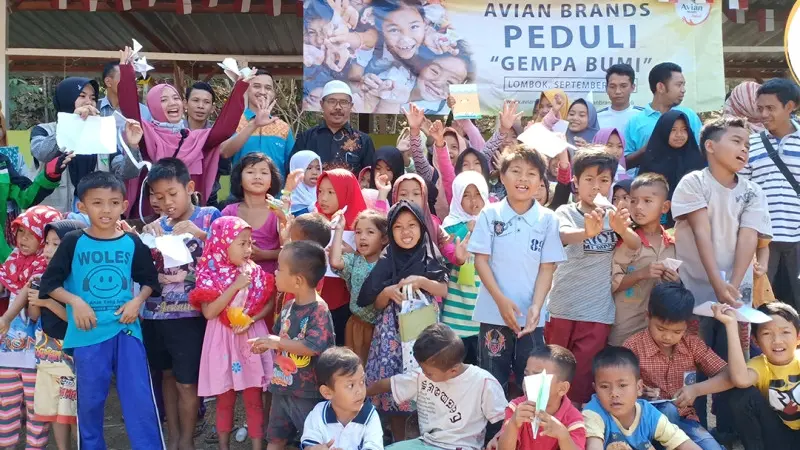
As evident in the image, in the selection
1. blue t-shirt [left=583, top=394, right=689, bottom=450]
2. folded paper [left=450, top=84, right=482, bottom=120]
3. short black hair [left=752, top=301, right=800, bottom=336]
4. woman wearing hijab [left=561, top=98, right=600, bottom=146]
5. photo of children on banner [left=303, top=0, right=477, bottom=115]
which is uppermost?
photo of children on banner [left=303, top=0, right=477, bottom=115]

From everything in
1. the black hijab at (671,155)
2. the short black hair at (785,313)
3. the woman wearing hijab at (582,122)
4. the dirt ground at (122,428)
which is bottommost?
the dirt ground at (122,428)

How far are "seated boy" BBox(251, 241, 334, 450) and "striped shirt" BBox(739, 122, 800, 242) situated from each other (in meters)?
2.58

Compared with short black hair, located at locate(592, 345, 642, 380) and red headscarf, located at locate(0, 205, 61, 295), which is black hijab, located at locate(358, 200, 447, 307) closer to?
short black hair, located at locate(592, 345, 642, 380)

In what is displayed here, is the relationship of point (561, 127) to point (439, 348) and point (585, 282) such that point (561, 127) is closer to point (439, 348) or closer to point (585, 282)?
point (585, 282)

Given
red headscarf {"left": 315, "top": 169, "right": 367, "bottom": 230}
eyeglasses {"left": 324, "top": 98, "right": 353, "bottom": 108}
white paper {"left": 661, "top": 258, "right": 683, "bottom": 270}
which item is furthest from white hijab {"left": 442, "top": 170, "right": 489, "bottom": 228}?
eyeglasses {"left": 324, "top": 98, "right": 353, "bottom": 108}

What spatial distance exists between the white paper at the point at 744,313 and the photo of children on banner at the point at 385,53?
3340 millimetres

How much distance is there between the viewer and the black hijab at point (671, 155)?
4.96 metres

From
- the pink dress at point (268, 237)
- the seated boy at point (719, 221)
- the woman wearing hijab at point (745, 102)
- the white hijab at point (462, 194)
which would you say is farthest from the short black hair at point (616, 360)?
the woman wearing hijab at point (745, 102)

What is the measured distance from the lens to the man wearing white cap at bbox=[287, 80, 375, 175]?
18.1 feet

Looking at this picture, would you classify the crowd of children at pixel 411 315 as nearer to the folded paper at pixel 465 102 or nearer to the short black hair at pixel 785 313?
the short black hair at pixel 785 313

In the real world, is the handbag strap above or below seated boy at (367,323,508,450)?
above

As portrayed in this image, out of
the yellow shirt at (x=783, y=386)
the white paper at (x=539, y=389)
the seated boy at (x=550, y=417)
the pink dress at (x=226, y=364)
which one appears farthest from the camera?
the pink dress at (x=226, y=364)

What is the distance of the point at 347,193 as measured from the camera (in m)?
4.66

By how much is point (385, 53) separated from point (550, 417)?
4.20 metres
